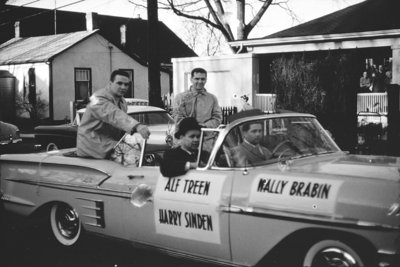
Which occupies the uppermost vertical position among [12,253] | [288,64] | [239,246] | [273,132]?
[288,64]

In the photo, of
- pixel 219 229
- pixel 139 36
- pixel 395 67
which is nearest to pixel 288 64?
pixel 395 67

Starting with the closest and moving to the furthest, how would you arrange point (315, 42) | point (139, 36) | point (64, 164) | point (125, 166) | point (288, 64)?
1. point (125, 166)
2. point (64, 164)
3. point (288, 64)
4. point (315, 42)
5. point (139, 36)

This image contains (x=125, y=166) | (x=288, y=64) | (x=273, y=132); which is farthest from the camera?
(x=288, y=64)

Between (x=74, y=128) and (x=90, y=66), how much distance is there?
62.0ft

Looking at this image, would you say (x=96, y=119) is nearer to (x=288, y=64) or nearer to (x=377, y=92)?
(x=288, y=64)

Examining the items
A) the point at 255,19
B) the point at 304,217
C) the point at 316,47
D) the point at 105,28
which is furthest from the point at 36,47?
the point at 304,217

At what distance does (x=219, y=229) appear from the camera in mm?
4227

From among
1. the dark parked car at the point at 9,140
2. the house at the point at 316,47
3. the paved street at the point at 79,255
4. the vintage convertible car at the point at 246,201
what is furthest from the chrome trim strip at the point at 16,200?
the house at the point at 316,47

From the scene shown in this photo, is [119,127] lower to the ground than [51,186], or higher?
higher

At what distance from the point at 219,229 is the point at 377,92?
47.0 ft

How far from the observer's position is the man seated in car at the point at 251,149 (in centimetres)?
439

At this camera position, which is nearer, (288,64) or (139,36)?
(288,64)

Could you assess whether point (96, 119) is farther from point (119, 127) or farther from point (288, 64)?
point (288, 64)

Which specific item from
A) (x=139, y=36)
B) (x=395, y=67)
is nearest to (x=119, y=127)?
(x=395, y=67)
